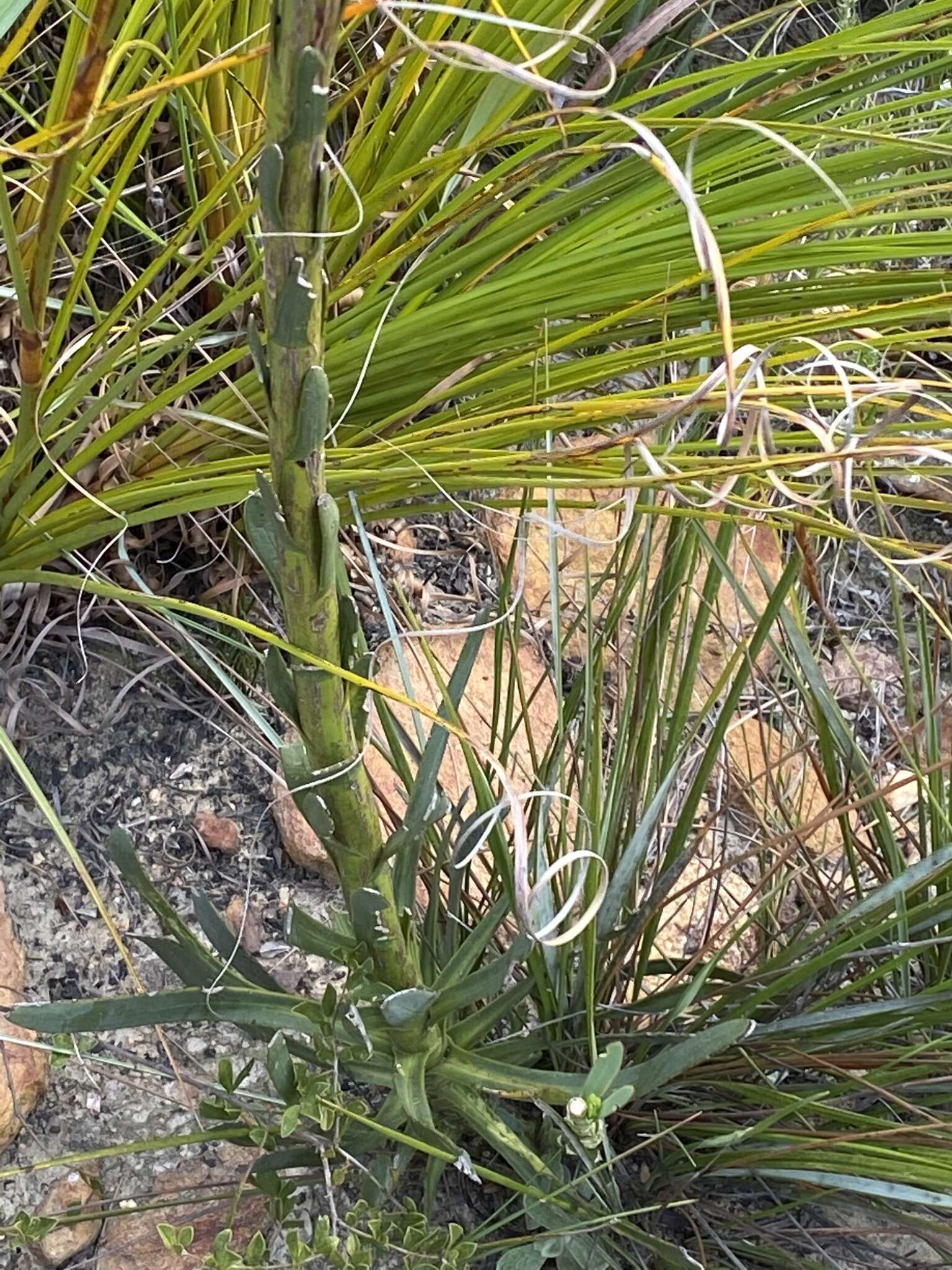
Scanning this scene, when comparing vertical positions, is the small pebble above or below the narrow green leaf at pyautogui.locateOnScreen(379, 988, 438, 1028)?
below

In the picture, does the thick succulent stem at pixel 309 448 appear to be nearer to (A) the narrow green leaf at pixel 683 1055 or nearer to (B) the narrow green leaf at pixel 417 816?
(B) the narrow green leaf at pixel 417 816

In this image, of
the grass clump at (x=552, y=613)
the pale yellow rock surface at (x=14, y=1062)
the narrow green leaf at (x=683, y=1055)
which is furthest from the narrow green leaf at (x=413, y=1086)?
the pale yellow rock surface at (x=14, y=1062)

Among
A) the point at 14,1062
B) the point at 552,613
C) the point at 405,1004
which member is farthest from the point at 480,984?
the point at 14,1062

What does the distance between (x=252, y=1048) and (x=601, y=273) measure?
0.61m

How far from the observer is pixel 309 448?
0.31 meters

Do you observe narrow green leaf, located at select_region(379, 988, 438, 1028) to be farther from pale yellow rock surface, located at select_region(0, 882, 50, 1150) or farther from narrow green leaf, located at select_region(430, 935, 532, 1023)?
pale yellow rock surface, located at select_region(0, 882, 50, 1150)

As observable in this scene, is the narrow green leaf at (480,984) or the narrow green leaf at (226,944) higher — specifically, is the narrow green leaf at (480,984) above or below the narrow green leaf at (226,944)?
below

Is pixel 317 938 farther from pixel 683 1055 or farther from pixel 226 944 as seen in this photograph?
pixel 683 1055

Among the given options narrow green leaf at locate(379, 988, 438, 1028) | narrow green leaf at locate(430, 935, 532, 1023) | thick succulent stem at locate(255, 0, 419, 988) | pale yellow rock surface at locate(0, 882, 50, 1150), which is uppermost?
thick succulent stem at locate(255, 0, 419, 988)

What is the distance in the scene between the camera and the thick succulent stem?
0.80 feet

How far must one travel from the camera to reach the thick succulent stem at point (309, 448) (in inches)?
9.5

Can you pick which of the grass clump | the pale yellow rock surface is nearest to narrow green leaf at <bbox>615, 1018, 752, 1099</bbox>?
the grass clump

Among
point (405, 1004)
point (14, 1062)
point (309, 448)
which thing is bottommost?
point (14, 1062)

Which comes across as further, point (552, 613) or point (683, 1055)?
point (552, 613)
